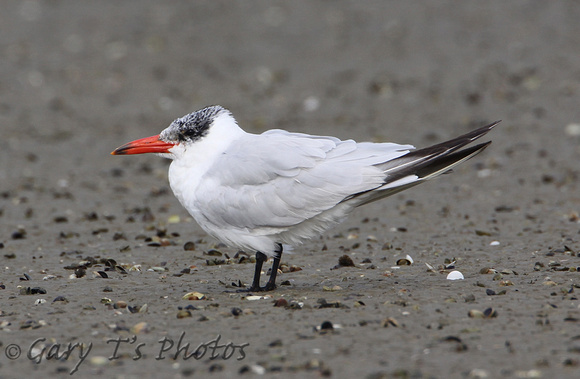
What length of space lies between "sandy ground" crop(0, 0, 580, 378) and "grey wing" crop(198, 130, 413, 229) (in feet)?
1.97

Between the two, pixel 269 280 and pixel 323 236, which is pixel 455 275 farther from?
pixel 323 236

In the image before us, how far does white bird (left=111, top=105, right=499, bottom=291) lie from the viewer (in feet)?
17.7

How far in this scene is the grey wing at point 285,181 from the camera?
17.9 feet

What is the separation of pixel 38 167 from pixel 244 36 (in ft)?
19.9

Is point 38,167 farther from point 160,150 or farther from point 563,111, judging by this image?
point 563,111

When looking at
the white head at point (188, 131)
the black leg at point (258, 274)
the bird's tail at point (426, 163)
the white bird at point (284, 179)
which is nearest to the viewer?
the bird's tail at point (426, 163)

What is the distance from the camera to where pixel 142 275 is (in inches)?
253

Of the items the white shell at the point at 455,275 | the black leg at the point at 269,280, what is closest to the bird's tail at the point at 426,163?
the black leg at the point at 269,280

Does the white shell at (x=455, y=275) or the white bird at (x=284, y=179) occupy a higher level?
the white bird at (x=284, y=179)

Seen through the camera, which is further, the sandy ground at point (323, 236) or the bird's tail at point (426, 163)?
the bird's tail at point (426, 163)

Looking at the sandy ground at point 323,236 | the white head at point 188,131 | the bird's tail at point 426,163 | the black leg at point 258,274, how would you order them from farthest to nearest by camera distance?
the white head at point 188,131, the black leg at point 258,274, the bird's tail at point 426,163, the sandy ground at point 323,236

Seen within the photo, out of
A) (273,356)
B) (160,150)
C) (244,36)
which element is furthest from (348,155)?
(244,36)
